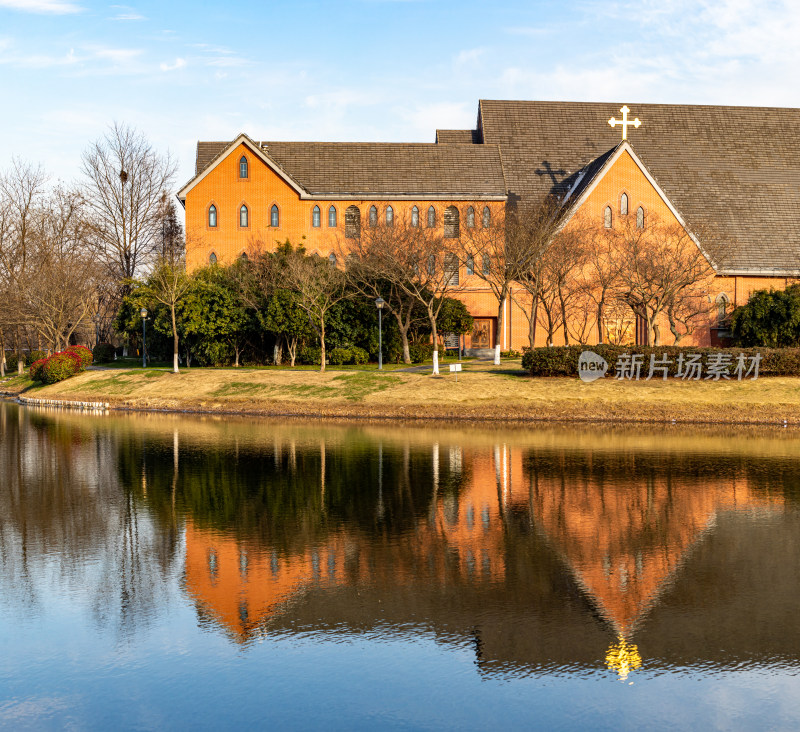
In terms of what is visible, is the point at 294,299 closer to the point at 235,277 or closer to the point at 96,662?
the point at 235,277

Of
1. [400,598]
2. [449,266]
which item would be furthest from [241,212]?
[400,598]

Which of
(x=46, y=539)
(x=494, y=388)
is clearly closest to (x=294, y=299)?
(x=494, y=388)

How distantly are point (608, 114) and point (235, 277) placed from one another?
3183 cm

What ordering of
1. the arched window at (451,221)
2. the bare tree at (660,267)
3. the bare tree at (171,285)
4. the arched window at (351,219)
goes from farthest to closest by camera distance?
the arched window at (351,219)
the arched window at (451,221)
the bare tree at (171,285)
the bare tree at (660,267)

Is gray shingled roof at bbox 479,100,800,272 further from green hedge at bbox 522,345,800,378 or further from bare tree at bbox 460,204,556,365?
green hedge at bbox 522,345,800,378

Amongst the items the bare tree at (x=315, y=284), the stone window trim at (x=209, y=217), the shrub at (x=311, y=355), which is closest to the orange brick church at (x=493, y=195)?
the stone window trim at (x=209, y=217)

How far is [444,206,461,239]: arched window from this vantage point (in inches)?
2117

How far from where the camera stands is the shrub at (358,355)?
46219mm

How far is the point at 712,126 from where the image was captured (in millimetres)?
62938

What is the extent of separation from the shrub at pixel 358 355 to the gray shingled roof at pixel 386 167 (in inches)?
533

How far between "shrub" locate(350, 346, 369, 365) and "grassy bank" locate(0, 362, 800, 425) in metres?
5.99

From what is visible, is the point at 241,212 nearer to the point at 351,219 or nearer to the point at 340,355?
the point at 351,219

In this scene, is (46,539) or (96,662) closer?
(96,662)

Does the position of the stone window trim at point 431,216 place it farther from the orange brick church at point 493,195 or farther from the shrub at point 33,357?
the shrub at point 33,357
